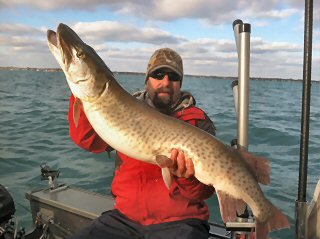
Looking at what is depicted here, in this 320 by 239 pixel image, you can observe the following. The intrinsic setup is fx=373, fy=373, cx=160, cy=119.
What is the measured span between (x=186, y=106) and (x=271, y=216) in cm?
126

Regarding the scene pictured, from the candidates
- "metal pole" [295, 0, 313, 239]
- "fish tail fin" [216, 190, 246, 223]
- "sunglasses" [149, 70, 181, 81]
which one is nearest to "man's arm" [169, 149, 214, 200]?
"fish tail fin" [216, 190, 246, 223]

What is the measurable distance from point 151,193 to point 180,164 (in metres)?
0.58

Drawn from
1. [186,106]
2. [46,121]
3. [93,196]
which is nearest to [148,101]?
[186,106]

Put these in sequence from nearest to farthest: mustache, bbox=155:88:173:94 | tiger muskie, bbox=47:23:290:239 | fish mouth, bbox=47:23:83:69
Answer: fish mouth, bbox=47:23:83:69 → tiger muskie, bbox=47:23:290:239 → mustache, bbox=155:88:173:94

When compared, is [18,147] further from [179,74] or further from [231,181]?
[231,181]

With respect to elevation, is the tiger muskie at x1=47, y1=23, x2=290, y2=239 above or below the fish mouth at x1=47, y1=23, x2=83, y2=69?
below

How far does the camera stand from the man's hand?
9.43ft

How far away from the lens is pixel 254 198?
2.96 meters

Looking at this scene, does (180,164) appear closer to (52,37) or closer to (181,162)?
(181,162)

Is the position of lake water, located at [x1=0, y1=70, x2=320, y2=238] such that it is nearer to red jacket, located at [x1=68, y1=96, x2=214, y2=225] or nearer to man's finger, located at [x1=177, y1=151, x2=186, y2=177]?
red jacket, located at [x1=68, y1=96, x2=214, y2=225]

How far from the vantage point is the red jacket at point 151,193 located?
3256mm

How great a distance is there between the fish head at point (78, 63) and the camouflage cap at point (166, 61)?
2.98 feet

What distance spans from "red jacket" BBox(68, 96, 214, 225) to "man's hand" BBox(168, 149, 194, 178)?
206 mm

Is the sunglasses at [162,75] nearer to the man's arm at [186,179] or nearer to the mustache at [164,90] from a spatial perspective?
the mustache at [164,90]
